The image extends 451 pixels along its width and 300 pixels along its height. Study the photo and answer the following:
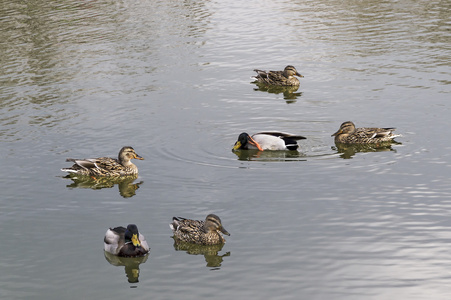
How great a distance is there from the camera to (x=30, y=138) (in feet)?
70.2

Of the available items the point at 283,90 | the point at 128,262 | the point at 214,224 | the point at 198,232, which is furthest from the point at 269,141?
the point at 128,262

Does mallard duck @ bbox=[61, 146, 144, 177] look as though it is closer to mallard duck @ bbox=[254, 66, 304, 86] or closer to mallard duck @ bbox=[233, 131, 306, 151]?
mallard duck @ bbox=[233, 131, 306, 151]

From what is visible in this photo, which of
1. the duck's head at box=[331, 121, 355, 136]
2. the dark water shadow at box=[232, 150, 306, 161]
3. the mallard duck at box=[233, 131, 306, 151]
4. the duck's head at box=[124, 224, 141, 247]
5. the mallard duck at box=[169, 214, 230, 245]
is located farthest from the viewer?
the duck's head at box=[331, 121, 355, 136]

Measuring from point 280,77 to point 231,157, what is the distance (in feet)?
25.4

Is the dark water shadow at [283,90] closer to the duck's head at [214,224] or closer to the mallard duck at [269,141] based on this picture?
the mallard duck at [269,141]

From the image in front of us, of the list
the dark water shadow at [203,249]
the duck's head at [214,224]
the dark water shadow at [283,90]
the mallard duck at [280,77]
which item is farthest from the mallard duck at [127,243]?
the mallard duck at [280,77]

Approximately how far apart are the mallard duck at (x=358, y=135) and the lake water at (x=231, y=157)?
1.36ft

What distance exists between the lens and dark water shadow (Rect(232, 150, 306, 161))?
777 inches

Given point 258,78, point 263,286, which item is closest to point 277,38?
point 258,78

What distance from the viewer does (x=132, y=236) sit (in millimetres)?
14086

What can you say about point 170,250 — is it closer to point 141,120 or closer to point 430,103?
point 141,120

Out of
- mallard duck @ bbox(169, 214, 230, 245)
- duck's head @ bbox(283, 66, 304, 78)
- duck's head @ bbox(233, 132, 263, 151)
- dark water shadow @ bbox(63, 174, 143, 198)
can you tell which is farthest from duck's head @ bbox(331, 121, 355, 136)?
mallard duck @ bbox(169, 214, 230, 245)

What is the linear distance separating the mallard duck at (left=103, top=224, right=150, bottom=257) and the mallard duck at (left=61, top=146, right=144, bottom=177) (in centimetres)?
440

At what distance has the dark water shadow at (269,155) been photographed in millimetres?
19734
